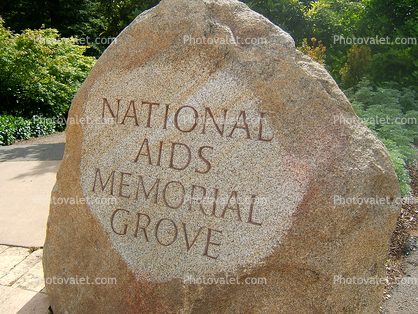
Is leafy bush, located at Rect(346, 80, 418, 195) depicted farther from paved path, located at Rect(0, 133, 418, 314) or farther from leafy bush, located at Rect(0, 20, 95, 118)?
leafy bush, located at Rect(0, 20, 95, 118)

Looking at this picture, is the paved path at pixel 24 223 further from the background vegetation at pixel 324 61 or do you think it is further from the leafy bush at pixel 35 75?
the leafy bush at pixel 35 75

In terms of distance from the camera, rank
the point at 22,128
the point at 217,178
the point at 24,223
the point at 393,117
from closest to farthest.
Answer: the point at 217,178 → the point at 24,223 → the point at 393,117 → the point at 22,128

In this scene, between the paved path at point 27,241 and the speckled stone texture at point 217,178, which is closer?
the speckled stone texture at point 217,178

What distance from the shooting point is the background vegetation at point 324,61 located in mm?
6566

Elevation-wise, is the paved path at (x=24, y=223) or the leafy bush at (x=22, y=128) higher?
the leafy bush at (x=22, y=128)

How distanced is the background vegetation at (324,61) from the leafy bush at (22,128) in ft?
0.08

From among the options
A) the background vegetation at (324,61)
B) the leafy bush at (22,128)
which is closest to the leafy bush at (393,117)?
the background vegetation at (324,61)

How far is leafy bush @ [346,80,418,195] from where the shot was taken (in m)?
4.86

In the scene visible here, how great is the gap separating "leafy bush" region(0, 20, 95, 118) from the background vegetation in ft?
0.08

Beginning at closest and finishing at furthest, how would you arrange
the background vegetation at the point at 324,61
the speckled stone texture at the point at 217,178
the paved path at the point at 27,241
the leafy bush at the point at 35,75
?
the speckled stone texture at the point at 217,178
the paved path at the point at 27,241
the background vegetation at the point at 324,61
the leafy bush at the point at 35,75

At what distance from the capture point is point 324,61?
25.7ft

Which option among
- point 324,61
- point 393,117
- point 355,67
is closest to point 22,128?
point 324,61

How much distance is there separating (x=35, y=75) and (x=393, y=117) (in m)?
8.74

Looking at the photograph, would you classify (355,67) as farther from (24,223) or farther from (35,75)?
(35,75)
